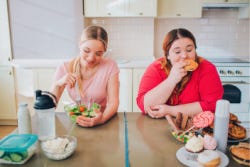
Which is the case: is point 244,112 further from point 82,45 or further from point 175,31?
point 82,45

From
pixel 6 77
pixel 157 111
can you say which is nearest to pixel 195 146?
pixel 157 111

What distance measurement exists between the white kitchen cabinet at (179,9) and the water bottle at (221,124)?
2.46 m

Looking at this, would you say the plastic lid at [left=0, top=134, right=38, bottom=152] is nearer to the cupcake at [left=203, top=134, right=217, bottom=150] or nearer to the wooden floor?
the cupcake at [left=203, top=134, right=217, bottom=150]

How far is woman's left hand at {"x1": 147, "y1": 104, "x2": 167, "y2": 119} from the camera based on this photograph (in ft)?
5.31

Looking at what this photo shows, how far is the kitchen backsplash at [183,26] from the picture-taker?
3758 mm

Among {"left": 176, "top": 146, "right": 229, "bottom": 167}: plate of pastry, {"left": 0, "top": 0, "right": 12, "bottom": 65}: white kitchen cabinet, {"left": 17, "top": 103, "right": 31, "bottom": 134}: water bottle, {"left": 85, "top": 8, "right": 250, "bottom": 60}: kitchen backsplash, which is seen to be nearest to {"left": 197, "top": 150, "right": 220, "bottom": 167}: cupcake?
{"left": 176, "top": 146, "right": 229, "bottom": 167}: plate of pastry

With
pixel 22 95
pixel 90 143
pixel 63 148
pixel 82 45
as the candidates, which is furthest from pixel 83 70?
pixel 22 95

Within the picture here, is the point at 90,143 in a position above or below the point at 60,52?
below

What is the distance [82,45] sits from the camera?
62.7 inches

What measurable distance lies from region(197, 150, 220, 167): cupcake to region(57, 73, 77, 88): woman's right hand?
839 millimetres

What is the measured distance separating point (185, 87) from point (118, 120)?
450 millimetres

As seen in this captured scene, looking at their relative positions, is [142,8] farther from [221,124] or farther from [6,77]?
[221,124]

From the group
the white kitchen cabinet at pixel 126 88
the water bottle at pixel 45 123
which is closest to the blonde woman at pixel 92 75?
the water bottle at pixel 45 123

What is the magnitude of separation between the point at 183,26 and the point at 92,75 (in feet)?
7.92
